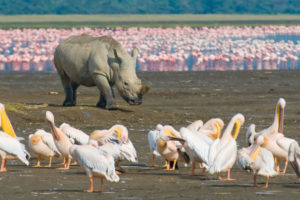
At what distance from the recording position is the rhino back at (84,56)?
21.1 meters

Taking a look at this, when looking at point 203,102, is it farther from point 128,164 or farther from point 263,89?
point 128,164

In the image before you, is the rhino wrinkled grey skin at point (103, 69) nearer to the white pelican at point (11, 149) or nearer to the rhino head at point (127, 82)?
the rhino head at point (127, 82)

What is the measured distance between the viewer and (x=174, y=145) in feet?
44.3

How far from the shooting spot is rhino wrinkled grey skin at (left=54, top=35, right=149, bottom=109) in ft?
68.5

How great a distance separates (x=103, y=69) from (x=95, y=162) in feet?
32.2

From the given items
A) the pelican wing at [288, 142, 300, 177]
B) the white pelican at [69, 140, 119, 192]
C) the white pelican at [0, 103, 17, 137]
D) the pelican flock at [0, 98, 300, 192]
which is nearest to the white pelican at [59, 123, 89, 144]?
the pelican flock at [0, 98, 300, 192]

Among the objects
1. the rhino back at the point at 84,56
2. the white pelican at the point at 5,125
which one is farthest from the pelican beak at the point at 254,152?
the rhino back at the point at 84,56

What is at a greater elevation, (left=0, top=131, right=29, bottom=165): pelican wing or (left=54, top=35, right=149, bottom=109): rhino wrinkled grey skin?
(left=54, top=35, right=149, bottom=109): rhino wrinkled grey skin

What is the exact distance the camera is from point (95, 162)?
11.2 m

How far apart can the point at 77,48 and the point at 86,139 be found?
25.5 ft

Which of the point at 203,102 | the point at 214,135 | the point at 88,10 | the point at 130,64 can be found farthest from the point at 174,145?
the point at 88,10

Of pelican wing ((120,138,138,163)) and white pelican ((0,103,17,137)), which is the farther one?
white pelican ((0,103,17,137))

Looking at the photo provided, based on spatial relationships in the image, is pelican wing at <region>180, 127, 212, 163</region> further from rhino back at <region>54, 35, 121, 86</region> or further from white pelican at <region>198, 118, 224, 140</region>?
rhino back at <region>54, 35, 121, 86</region>

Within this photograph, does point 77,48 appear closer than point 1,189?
No
